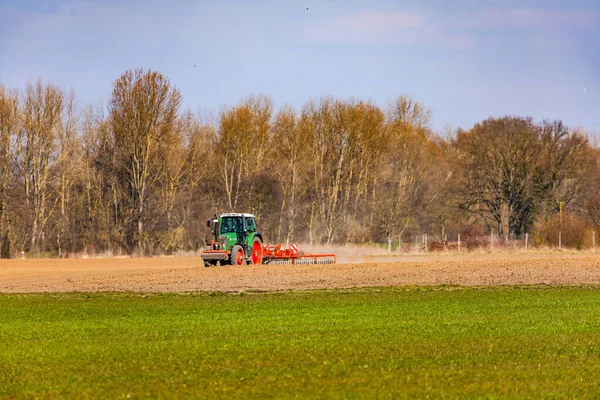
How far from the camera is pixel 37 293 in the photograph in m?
32.0

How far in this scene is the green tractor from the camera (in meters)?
42.7

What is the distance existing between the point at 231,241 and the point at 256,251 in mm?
2465

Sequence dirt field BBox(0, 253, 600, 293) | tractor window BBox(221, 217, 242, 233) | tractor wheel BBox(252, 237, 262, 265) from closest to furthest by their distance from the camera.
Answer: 1. dirt field BBox(0, 253, 600, 293)
2. tractor window BBox(221, 217, 242, 233)
3. tractor wheel BBox(252, 237, 262, 265)

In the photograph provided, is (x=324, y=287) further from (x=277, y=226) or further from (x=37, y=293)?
(x=277, y=226)

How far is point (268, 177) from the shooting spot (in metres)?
81.9

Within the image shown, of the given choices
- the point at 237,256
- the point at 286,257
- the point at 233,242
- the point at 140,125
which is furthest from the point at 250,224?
the point at 140,125

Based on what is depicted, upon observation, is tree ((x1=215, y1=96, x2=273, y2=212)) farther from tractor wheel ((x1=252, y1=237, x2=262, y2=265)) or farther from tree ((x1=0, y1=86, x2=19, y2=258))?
tractor wheel ((x1=252, y1=237, x2=262, y2=265))

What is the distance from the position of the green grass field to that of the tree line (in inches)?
1794

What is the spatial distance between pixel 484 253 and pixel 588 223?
10747 millimetres

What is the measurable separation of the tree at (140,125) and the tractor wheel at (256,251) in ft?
81.3

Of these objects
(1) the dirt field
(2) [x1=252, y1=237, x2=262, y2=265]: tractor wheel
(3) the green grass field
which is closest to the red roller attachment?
(2) [x1=252, y1=237, x2=262, y2=265]: tractor wheel

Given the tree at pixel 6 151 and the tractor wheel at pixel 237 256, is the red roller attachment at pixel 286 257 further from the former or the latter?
the tree at pixel 6 151

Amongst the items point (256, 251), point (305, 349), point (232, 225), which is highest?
point (232, 225)

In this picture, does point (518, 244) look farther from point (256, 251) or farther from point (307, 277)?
point (307, 277)
